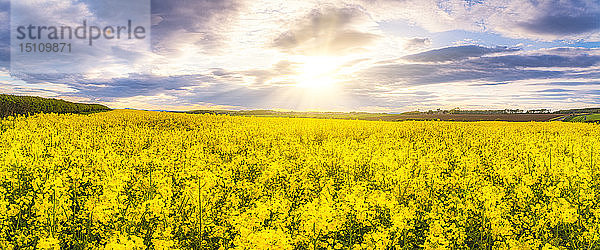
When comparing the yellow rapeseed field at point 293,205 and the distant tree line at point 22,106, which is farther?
the distant tree line at point 22,106

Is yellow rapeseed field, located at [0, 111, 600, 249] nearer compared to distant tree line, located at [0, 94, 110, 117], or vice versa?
yellow rapeseed field, located at [0, 111, 600, 249]

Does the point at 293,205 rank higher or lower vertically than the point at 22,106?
lower

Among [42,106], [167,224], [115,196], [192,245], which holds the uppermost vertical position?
[42,106]

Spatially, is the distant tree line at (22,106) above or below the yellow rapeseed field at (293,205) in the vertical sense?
above

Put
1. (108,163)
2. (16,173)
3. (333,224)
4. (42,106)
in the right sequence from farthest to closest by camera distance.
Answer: (42,106) < (108,163) < (16,173) < (333,224)

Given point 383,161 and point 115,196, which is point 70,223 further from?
point 383,161

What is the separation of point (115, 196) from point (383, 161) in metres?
5.37

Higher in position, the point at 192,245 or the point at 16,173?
the point at 16,173

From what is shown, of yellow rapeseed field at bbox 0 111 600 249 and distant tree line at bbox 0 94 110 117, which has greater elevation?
distant tree line at bbox 0 94 110 117

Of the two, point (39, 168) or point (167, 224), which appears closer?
point (167, 224)

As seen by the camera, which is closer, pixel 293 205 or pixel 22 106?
pixel 293 205

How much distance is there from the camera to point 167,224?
14.6 ft

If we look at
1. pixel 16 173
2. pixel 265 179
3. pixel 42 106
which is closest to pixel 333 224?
pixel 265 179

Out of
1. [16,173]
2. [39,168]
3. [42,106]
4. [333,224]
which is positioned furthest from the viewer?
[42,106]
